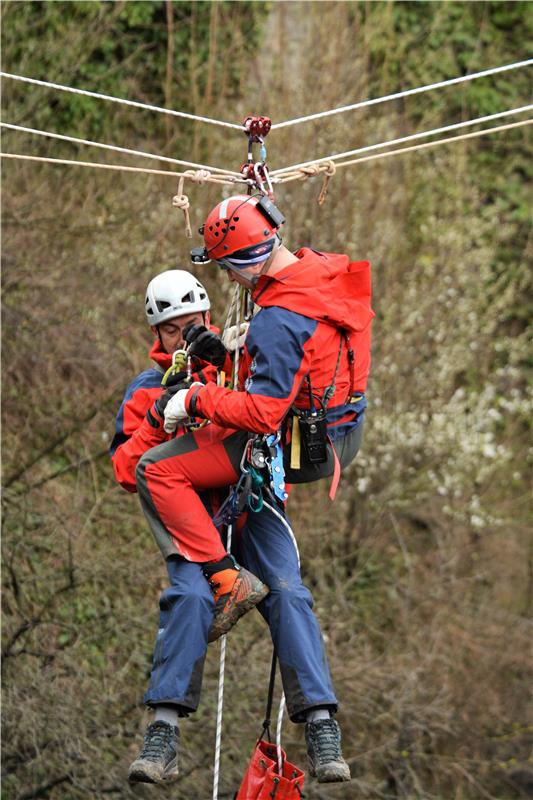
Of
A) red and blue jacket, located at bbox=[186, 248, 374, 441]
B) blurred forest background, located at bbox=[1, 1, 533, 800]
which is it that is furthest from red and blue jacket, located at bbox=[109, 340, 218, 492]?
blurred forest background, located at bbox=[1, 1, 533, 800]

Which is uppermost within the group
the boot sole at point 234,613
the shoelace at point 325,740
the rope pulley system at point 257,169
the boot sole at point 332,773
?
the rope pulley system at point 257,169

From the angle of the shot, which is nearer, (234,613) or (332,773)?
(332,773)

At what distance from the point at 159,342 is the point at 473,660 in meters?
8.21

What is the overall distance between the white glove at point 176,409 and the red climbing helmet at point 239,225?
492 millimetres

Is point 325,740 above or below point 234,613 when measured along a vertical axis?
below

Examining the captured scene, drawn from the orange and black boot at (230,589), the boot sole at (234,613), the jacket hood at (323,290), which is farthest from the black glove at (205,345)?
the boot sole at (234,613)

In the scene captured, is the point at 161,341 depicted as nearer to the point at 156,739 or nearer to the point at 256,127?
the point at 256,127

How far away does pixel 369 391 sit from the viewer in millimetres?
12570

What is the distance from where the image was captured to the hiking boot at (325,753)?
509 cm

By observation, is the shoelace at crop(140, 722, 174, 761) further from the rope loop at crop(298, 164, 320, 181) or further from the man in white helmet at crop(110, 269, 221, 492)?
the rope loop at crop(298, 164, 320, 181)

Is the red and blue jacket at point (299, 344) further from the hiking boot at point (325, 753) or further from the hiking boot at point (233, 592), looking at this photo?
the hiking boot at point (325, 753)

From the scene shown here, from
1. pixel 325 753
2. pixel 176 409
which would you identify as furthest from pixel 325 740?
pixel 176 409

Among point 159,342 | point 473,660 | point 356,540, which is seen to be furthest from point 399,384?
point 159,342

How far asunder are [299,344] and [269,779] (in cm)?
162
